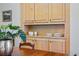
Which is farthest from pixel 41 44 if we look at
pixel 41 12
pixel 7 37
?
pixel 7 37

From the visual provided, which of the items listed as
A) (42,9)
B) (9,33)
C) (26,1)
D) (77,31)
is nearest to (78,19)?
(77,31)

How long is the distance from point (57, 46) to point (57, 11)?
0.74m

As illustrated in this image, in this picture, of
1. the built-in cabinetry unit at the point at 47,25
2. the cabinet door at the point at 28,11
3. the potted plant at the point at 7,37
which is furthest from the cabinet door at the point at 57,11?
the potted plant at the point at 7,37

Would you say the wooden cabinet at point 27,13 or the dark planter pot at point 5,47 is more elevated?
the wooden cabinet at point 27,13

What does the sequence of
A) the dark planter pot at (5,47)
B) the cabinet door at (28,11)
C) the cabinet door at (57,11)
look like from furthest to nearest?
the cabinet door at (28,11)
the cabinet door at (57,11)
the dark planter pot at (5,47)

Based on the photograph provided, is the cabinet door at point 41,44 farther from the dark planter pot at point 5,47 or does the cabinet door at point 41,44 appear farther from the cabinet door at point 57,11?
the dark planter pot at point 5,47

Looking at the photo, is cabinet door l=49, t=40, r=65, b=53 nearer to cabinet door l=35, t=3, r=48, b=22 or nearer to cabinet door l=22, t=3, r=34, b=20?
cabinet door l=35, t=3, r=48, b=22

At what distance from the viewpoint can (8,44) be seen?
1729 millimetres

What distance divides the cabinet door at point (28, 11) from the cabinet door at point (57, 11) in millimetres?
438

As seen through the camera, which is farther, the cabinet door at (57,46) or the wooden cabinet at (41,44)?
the wooden cabinet at (41,44)

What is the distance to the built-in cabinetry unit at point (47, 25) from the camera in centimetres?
348

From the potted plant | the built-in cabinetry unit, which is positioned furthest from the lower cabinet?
the potted plant

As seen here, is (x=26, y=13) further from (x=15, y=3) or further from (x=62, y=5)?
(x=62, y=5)

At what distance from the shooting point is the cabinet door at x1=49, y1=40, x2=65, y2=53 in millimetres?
3502
